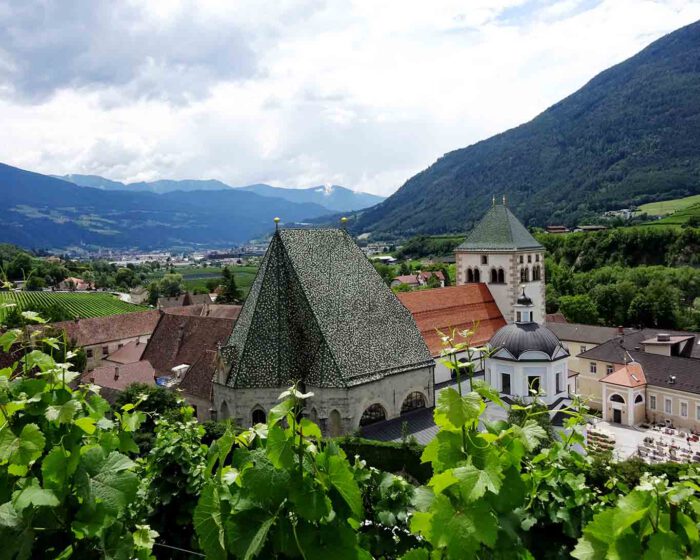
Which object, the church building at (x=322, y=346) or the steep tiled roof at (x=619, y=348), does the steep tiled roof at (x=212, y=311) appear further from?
the church building at (x=322, y=346)

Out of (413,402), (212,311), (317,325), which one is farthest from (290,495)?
(212,311)

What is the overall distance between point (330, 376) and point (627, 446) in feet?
83.2

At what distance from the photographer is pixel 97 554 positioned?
4332 mm

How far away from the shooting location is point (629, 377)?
44500mm

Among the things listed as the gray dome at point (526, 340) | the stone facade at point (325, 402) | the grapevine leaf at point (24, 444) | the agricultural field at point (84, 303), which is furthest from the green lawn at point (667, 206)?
the grapevine leaf at point (24, 444)

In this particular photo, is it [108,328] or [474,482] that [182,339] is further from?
[474,482]

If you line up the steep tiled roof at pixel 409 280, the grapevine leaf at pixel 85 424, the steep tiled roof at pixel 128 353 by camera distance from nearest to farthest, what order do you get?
1. the grapevine leaf at pixel 85 424
2. the steep tiled roof at pixel 128 353
3. the steep tiled roof at pixel 409 280

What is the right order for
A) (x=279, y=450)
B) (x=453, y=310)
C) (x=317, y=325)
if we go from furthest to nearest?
(x=453, y=310) < (x=317, y=325) < (x=279, y=450)

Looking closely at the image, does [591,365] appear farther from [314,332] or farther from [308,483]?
[308,483]

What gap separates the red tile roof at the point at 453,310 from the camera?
3481 cm

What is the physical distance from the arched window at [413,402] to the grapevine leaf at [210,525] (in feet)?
78.3

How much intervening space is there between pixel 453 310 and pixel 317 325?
579 inches

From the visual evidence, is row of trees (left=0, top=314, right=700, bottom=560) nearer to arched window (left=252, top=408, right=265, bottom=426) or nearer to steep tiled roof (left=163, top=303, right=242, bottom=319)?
arched window (left=252, top=408, right=265, bottom=426)

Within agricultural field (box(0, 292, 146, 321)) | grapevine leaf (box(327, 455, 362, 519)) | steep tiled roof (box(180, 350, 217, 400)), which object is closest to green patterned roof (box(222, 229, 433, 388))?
steep tiled roof (box(180, 350, 217, 400))
